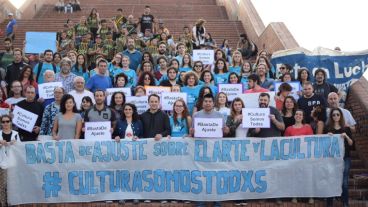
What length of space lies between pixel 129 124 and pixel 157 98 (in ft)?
1.95

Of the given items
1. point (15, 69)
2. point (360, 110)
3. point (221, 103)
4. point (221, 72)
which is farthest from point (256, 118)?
point (15, 69)

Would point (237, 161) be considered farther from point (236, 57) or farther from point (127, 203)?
point (236, 57)

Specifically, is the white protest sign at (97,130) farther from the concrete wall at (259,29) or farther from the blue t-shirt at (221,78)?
the concrete wall at (259,29)

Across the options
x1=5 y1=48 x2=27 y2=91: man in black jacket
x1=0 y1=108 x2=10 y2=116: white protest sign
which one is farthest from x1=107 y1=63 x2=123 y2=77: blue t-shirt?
x1=0 y1=108 x2=10 y2=116: white protest sign

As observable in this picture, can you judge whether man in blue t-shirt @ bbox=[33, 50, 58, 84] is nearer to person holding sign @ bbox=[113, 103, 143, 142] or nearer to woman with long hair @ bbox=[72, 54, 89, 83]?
woman with long hair @ bbox=[72, 54, 89, 83]

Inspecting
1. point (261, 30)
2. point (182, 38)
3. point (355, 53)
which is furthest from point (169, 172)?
point (261, 30)

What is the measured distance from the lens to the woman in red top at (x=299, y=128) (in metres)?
→ 9.59

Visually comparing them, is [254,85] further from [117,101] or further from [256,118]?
[117,101]

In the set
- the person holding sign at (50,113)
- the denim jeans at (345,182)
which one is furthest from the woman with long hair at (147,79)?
the denim jeans at (345,182)

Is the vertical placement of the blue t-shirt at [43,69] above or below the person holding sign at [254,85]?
above

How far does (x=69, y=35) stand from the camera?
52.2 feet

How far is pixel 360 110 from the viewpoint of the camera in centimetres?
1189

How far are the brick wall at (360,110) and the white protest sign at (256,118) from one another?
9.03 ft

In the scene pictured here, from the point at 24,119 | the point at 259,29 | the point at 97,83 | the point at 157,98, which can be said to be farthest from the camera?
the point at 259,29
